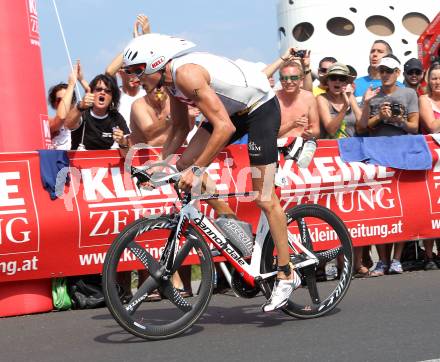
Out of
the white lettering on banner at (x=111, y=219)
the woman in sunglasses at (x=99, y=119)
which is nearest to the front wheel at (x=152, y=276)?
the white lettering on banner at (x=111, y=219)

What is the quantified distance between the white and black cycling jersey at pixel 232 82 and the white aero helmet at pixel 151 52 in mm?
73

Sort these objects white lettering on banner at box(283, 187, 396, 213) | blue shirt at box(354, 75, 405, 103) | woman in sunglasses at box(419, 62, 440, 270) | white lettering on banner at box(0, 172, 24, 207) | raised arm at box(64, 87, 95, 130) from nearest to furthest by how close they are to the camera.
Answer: white lettering on banner at box(0, 172, 24, 207)
raised arm at box(64, 87, 95, 130)
white lettering on banner at box(283, 187, 396, 213)
woman in sunglasses at box(419, 62, 440, 270)
blue shirt at box(354, 75, 405, 103)

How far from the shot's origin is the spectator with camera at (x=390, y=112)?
946 centimetres

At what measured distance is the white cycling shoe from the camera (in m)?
6.44

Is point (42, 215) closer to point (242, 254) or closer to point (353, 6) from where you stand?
point (242, 254)

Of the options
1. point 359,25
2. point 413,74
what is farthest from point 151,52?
point 359,25

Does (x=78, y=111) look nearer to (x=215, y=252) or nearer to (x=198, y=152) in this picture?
(x=198, y=152)

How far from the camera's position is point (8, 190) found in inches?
305

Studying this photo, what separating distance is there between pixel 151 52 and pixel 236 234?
1.43 m

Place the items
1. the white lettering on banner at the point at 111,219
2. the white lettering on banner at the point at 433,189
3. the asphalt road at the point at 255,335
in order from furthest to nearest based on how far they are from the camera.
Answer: the white lettering on banner at the point at 433,189 < the white lettering on banner at the point at 111,219 < the asphalt road at the point at 255,335

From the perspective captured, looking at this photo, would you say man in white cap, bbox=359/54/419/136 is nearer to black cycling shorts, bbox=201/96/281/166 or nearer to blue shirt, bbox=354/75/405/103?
blue shirt, bbox=354/75/405/103

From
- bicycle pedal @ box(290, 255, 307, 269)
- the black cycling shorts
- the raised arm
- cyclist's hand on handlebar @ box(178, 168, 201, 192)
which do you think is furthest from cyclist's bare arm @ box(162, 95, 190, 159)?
the raised arm

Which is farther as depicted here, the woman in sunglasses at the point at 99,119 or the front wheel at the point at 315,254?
the woman in sunglasses at the point at 99,119

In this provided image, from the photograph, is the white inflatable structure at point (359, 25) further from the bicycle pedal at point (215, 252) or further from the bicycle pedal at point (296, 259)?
the bicycle pedal at point (215, 252)
